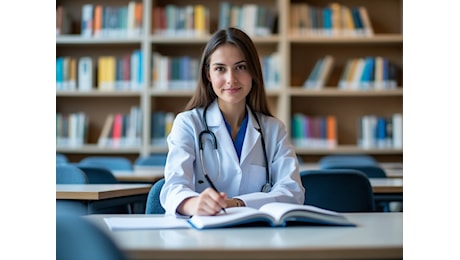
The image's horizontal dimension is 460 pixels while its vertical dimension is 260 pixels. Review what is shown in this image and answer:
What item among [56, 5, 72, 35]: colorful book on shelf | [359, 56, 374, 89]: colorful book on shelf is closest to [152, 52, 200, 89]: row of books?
[56, 5, 72, 35]: colorful book on shelf

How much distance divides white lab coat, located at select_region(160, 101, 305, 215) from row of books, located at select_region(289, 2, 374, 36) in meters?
3.98

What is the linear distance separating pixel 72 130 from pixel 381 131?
2.75 meters

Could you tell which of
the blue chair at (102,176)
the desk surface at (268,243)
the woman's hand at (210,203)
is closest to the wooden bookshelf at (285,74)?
the blue chair at (102,176)

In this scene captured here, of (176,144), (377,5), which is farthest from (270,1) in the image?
(176,144)

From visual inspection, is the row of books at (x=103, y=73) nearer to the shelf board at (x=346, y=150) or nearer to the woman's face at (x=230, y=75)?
the shelf board at (x=346, y=150)

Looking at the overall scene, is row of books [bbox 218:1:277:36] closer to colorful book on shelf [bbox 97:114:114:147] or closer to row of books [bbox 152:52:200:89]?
row of books [bbox 152:52:200:89]

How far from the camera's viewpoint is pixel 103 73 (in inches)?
Result: 241

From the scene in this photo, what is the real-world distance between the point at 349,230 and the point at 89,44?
204 inches

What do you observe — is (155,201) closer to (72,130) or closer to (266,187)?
(266,187)

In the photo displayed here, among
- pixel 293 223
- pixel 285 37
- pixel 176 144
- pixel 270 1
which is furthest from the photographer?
pixel 270 1
